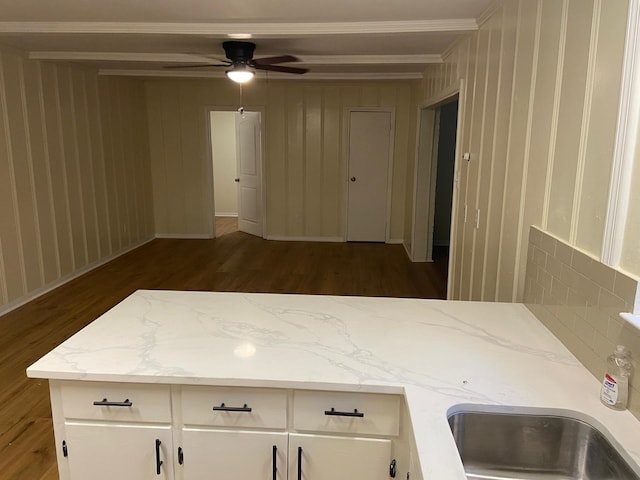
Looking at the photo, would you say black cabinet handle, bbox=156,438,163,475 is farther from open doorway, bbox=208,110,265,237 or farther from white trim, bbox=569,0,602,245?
open doorway, bbox=208,110,265,237

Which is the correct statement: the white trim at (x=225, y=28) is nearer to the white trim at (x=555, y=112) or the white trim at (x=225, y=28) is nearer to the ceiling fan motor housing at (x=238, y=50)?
the ceiling fan motor housing at (x=238, y=50)

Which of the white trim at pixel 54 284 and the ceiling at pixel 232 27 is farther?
the white trim at pixel 54 284

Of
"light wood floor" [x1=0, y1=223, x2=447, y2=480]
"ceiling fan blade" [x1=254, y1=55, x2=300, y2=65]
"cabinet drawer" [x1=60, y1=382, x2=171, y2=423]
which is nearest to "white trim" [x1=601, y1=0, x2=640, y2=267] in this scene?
"cabinet drawer" [x1=60, y1=382, x2=171, y2=423]

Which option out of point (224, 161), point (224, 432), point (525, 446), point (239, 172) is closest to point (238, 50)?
point (224, 432)

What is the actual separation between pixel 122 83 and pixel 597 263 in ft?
20.6

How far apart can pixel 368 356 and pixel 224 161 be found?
27.3ft

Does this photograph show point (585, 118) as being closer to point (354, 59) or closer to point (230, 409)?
point (230, 409)

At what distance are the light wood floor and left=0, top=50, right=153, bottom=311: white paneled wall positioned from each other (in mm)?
288

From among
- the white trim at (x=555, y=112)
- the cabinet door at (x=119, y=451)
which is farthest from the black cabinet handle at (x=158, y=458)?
the white trim at (x=555, y=112)

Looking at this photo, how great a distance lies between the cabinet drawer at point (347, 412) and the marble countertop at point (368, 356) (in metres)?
0.06

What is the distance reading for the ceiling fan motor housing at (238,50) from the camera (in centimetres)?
386

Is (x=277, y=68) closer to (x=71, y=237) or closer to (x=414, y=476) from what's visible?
(x=71, y=237)

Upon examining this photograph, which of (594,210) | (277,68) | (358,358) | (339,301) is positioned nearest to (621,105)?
(594,210)

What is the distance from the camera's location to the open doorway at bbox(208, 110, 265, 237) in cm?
725
